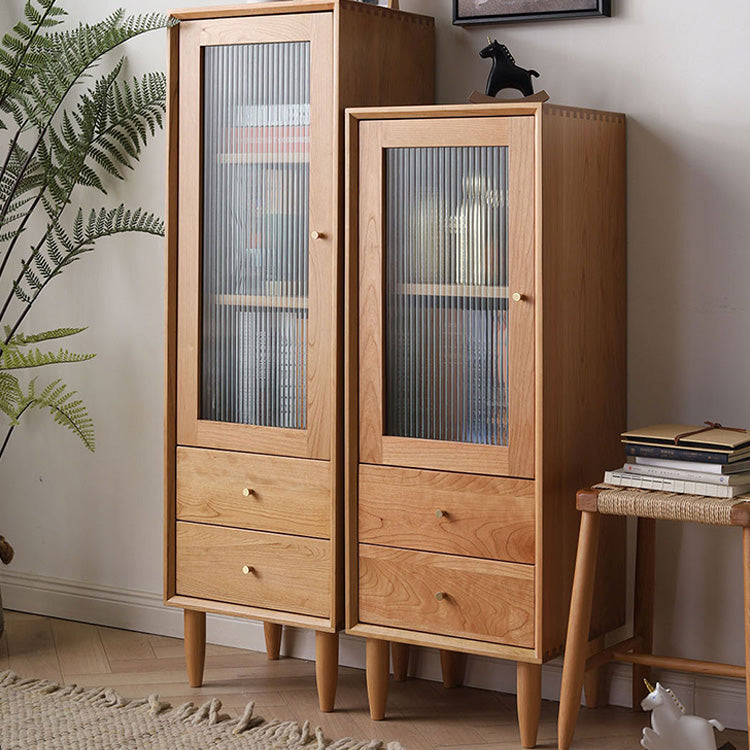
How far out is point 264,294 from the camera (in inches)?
102

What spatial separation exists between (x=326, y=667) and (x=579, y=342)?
93 centimetres

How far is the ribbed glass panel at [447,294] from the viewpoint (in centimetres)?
235

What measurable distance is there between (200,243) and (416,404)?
648mm

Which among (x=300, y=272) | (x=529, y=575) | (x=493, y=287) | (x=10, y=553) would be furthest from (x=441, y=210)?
(x=10, y=553)

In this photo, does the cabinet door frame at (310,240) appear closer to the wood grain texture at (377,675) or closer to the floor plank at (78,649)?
the wood grain texture at (377,675)

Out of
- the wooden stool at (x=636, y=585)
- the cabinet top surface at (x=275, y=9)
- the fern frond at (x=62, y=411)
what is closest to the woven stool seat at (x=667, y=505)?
the wooden stool at (x=636, y=585)

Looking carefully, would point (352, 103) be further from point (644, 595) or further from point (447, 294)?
point (644, 595)

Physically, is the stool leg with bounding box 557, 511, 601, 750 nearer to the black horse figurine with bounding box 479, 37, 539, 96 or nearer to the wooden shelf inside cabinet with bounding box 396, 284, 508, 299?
the wooden shelf inside cabinet with bounding box 396, 284, 508, 299

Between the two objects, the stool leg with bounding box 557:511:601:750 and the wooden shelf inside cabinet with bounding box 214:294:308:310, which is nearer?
the stool leg with bounding box 557:511:601:750

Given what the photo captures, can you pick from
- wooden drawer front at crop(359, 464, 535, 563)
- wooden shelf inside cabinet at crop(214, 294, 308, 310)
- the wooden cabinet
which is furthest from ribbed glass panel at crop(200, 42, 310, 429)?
wooden drawer front at crop(359, 464, 535, 563)

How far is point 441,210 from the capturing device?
7.89ft

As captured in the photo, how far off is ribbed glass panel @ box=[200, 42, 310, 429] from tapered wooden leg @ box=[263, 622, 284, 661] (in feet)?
2.18

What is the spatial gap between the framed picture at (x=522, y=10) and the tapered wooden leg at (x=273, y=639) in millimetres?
1595

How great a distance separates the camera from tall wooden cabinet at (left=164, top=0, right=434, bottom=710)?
2502mm
